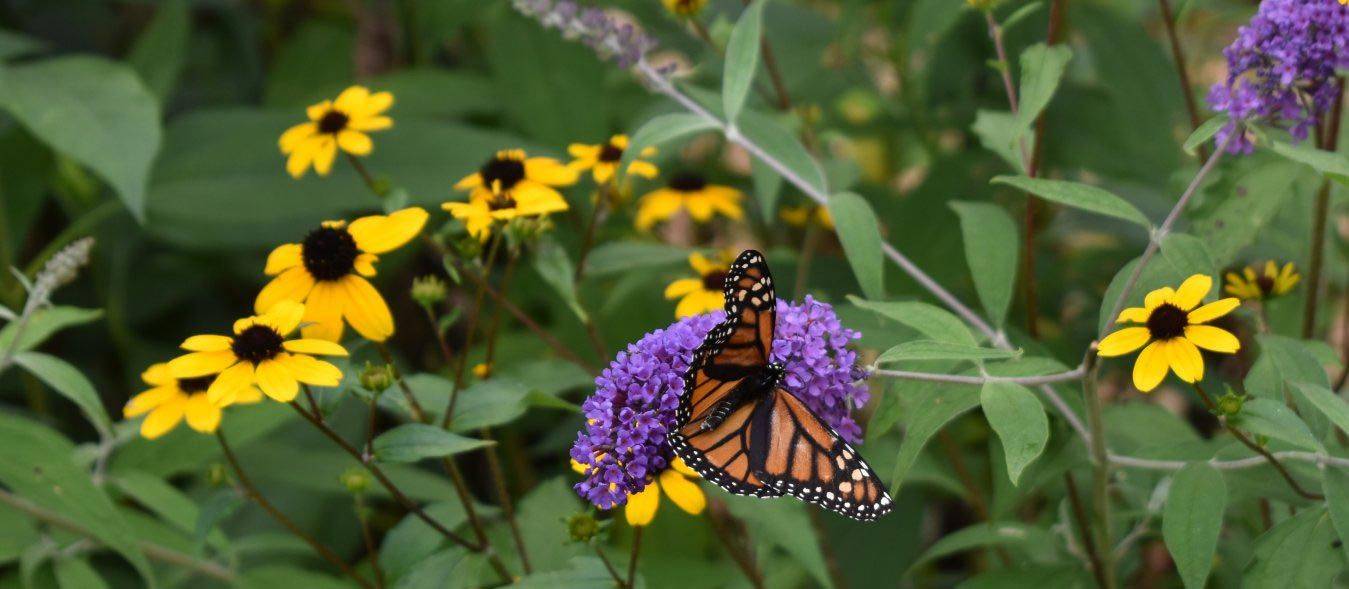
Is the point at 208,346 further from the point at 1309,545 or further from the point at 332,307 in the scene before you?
the point at 1309,545

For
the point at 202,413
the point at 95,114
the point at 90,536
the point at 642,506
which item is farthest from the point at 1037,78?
the point at 95,114

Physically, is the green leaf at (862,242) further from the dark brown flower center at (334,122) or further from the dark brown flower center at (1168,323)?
the dark brown flower center at (334,122)

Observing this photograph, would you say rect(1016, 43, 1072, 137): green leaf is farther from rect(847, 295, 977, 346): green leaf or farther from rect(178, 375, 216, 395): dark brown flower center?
rect(178, 375, 216, 395): dark brown flower center

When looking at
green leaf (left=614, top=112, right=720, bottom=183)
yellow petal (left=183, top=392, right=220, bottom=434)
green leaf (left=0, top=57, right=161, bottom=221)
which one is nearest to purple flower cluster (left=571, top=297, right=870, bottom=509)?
green leaf (left=614, top=112, right=720, bottom=183)

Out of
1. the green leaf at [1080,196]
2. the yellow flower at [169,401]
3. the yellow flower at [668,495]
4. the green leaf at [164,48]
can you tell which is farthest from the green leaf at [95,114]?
the green leaf at [1080,196]

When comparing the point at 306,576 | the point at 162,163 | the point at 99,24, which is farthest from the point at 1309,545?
the point at 99,24

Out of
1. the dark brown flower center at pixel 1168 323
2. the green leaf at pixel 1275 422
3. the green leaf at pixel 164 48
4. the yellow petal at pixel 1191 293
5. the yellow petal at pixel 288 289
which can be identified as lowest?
the green leaf at pixel 1275 422
